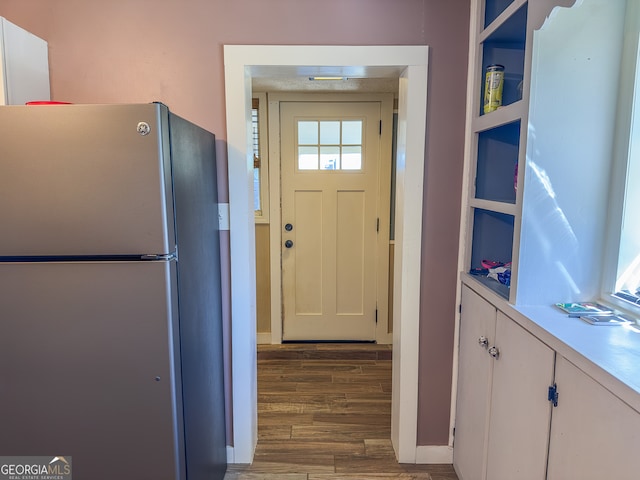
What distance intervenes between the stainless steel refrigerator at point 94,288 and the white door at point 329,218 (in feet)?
6.41

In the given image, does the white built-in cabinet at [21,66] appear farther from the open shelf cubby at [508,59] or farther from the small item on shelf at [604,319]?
the small item on shelf at [604,319]

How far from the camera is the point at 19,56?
1.58 metres

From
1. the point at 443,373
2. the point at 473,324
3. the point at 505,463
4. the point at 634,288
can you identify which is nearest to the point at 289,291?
the point at 443,373

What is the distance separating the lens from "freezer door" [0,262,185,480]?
124 cm

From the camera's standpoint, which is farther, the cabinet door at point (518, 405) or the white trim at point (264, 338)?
the white trim at point (264, 338)

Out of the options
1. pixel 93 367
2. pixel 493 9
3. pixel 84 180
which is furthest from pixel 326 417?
pixel 493 9

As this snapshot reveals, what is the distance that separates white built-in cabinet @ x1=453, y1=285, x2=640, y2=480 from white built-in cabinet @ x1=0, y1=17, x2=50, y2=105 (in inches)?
79.5

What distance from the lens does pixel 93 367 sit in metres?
1.27

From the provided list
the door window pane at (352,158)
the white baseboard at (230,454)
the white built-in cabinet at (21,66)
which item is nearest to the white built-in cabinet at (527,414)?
the white baseboard at (230,454)

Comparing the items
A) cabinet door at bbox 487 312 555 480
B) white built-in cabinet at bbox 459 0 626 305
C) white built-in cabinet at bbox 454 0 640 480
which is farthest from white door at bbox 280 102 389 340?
cabinet door at bbox 487 312 555 480

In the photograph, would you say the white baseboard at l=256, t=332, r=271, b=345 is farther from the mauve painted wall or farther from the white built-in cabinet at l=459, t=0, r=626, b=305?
the white built-in cabinet at l=459, t=0, r=626, b=305

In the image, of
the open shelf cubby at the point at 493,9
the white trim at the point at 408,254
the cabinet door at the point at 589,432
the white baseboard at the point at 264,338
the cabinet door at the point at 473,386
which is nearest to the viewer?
the cabinet door at the point at 589,432

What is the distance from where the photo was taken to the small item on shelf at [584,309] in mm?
1232

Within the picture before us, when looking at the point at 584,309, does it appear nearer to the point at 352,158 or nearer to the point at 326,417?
the point at 326,417
